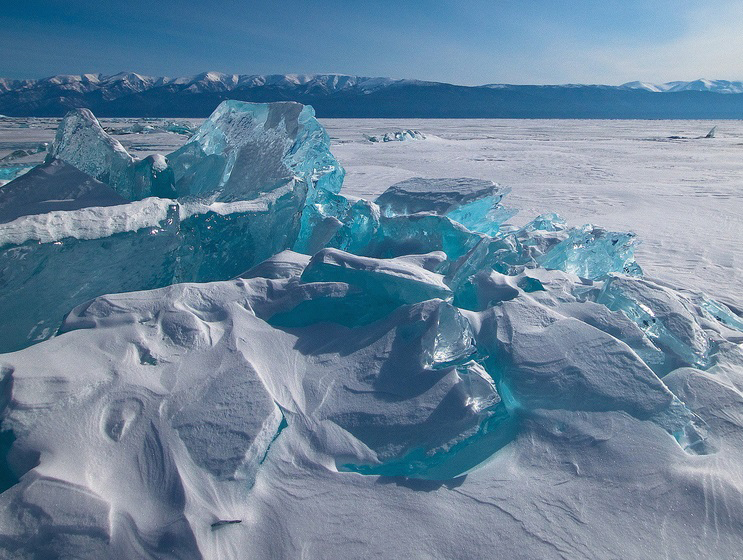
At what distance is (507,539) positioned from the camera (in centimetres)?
127

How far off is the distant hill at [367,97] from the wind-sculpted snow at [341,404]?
107 ft

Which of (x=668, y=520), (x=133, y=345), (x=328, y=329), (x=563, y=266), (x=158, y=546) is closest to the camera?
(x=158, y=546)

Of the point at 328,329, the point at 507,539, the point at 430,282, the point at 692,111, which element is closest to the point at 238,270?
the point at 328,329

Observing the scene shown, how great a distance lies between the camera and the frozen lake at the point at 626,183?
3.59 metres

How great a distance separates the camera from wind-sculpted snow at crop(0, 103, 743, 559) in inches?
49.8

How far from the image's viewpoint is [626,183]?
671 cm

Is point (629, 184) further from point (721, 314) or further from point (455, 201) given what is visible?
point (721, 314)

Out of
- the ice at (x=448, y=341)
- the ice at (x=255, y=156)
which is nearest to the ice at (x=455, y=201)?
the ice at (x=255, y=156)

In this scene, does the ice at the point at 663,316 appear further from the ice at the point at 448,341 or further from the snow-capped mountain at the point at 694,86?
the snow-capped mountain at the point at 694,86

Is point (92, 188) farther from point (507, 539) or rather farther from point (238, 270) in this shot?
point (507, 539)

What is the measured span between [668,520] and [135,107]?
42.8 metres

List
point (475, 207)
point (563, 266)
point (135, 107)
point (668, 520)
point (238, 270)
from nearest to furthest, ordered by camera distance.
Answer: point (668, 520) → point (238, 270) → point (563, 266) → point (475, 207) → point (135, 107)

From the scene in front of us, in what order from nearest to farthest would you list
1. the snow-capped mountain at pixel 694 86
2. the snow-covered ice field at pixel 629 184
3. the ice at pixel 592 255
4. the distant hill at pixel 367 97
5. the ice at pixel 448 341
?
the ice at pixel 448 341 → the ice at pixel 592 255 → the snow-covered ice field at pixel 629 184 → the distant hill at pixel 367 97 → the snow-capped mountain at pixel 694 86

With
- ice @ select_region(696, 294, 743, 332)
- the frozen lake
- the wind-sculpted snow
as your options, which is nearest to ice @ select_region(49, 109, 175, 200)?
the wind-sculpted snow
